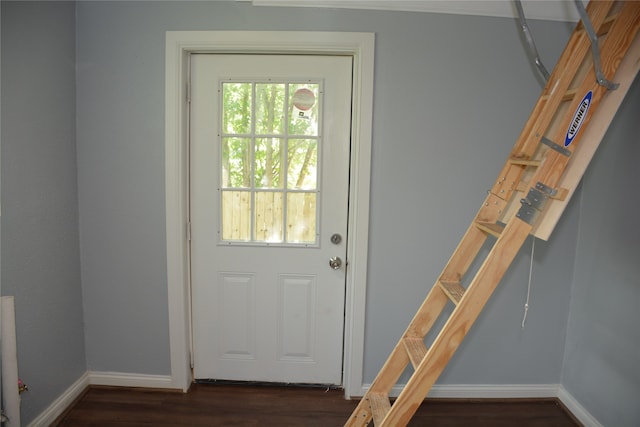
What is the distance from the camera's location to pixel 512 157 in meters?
1.64

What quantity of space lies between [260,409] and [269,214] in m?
1.11

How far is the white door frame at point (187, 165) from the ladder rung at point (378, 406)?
534 mm

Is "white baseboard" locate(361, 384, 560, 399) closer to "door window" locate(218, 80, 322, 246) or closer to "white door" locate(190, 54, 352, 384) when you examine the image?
"white door" locate(190, 54, 352, 384)

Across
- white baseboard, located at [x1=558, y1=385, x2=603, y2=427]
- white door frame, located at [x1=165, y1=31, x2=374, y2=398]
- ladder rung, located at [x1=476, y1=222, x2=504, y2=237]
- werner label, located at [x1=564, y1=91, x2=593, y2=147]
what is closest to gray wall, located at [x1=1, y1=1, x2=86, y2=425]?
white door frame, located at [x1=165, y1=31, x2=374, y2=398]

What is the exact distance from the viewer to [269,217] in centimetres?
232

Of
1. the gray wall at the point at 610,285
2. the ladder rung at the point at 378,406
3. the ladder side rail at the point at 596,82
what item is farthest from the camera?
the gray wall at the point at 610,285

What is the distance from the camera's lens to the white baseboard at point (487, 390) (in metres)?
2.36

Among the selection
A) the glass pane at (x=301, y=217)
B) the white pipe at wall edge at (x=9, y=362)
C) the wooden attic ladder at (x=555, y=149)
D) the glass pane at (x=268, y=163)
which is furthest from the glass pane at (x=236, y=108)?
the wooden attic ladder at (x=555, y=149)

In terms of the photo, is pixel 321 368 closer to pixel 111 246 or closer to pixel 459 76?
pixel 111 246

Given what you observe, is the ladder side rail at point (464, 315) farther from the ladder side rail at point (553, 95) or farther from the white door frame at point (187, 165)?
the white door frame at point (187, 165)

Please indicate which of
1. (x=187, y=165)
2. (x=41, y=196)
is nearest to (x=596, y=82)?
(x=187, y=165)

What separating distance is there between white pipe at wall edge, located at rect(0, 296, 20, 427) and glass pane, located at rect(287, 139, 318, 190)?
1412mm

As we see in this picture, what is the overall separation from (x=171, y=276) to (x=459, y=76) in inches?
77.7

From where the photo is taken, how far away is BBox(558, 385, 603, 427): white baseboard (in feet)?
6.98
